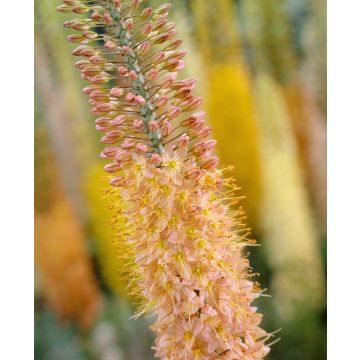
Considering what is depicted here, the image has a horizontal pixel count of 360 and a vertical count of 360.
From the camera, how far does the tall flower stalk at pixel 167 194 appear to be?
169cm

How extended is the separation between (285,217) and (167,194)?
2.64 feet

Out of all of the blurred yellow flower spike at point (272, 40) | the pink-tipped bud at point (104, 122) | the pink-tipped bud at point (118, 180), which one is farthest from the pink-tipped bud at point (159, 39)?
the blurred yellow flower spike at point (272, 40)

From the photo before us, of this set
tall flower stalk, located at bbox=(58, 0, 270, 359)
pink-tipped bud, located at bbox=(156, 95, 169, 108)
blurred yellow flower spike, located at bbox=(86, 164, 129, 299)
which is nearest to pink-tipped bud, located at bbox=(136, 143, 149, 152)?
tall flower stalk, located at bbox=(58, 0, 270, 359)

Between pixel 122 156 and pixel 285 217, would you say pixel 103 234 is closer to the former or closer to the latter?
pixel 285 217

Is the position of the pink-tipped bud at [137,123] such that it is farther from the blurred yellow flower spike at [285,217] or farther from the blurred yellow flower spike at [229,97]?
the blurred yellow flower spike at [285,217]

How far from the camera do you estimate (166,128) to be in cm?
172

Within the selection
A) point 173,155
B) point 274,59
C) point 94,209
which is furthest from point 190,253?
point 274,59

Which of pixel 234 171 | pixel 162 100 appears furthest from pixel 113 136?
pixel 234 171

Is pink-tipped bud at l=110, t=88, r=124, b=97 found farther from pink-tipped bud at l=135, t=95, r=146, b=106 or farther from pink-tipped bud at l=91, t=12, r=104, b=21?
pink-tipped bud at l=91, t=12, r=104, b=21

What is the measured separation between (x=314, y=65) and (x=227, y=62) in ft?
0.90

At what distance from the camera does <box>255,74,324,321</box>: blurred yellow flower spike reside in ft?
7.80

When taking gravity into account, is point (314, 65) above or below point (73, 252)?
above

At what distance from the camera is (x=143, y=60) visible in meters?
1.76
